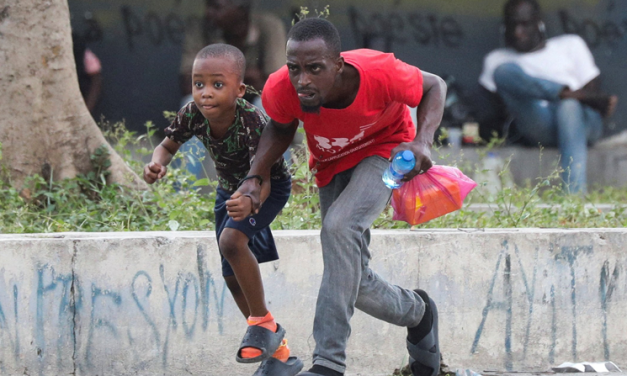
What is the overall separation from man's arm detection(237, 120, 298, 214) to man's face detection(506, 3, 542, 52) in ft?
21.7

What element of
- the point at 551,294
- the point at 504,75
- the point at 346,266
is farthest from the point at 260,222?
the point at 504,75

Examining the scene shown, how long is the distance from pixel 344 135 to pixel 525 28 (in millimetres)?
Answer: 6706

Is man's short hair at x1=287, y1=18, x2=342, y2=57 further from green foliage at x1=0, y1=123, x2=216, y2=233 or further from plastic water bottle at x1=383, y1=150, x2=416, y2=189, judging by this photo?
green foliage at x1=0, y1=123, x2=216, y2=233

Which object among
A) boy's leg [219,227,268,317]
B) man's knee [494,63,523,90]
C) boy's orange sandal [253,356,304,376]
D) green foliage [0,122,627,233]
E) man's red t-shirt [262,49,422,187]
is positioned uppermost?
man's knee [494,63,523,90]

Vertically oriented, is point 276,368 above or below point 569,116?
below

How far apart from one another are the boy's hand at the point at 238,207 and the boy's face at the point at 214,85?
0.44 metres

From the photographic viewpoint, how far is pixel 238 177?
3.37m

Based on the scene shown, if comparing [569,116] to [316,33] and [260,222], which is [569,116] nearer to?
[260,222]

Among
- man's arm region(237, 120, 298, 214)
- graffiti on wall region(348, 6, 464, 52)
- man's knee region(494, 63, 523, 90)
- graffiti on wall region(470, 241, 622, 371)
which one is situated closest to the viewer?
man's arm region(237, 120, 298, 214)

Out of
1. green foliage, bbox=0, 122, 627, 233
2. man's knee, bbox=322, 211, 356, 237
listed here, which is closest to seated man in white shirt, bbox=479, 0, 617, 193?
green foliage, bbox=0, 122, 627, 233

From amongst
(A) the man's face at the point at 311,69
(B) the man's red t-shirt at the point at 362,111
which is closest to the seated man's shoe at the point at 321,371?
(B) the man's red t-shirt at the point at 362,111

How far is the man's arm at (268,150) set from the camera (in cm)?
305

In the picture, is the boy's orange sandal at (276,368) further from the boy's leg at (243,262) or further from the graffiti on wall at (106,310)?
the graffiti on wall at (106,310)

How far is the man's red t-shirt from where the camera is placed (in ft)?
9.72
